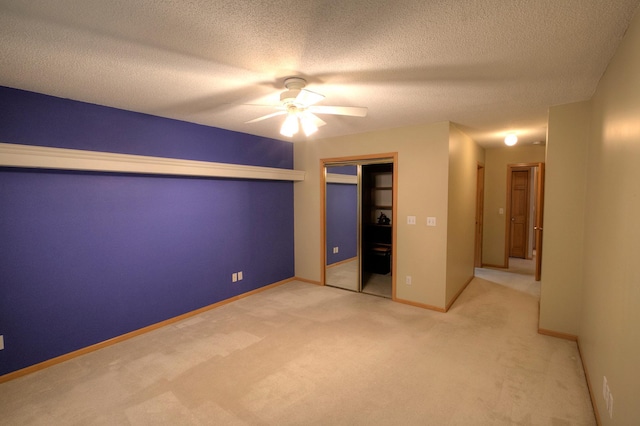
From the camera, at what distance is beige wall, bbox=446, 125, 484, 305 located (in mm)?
3850

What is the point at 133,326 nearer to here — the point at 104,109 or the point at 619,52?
the point at 104,109

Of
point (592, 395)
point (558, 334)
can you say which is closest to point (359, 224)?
point (558, 334)

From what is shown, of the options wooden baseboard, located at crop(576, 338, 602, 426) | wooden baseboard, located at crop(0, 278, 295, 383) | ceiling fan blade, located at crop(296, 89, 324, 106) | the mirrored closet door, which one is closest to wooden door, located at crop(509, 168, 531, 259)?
the mirrored closet door

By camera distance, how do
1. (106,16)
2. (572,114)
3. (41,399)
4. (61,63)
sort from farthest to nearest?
(572,114) → (41,399) → (61,63) → (106,16)

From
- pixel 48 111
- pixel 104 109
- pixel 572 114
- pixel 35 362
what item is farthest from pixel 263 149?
→ pixel 572 114

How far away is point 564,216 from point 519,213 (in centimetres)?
427

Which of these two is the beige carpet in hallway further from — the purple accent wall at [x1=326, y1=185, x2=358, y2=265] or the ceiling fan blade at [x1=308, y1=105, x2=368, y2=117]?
the ceiling fan blade at [x1=308, y1=105, x2=368, y2=117]

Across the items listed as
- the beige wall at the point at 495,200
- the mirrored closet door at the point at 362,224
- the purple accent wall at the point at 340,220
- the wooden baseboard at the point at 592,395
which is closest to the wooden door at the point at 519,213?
the beige wall at the point at 495,200

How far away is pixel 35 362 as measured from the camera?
2.59 metres

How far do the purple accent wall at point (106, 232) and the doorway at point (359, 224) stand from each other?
1.46 meters

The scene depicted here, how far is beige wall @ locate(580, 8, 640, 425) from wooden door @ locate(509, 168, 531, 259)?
15.5 ft

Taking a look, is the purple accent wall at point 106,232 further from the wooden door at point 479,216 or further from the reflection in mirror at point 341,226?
the wooden door at point 479,216

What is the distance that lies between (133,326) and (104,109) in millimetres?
2279

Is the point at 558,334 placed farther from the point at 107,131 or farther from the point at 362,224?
the point at 107,131
